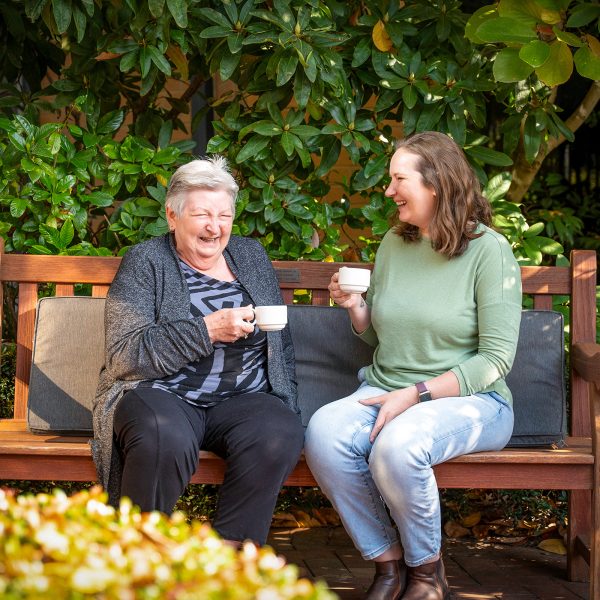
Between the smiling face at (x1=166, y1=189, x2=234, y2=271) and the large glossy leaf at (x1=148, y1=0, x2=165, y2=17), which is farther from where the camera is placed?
the large glossy leaf at (x1=148, y1=0, x2=165, y2=17)

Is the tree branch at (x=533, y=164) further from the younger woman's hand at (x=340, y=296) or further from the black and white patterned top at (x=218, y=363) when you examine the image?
the black and white patterned top at (x=218, y=363)

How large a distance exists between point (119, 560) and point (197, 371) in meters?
1.68

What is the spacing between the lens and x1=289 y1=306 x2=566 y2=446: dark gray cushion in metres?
3.41

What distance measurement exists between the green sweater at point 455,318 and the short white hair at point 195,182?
25.4 inches

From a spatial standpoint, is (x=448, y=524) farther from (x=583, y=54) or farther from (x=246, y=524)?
(x=583, y=54)

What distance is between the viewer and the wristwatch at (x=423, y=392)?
3.03 meters

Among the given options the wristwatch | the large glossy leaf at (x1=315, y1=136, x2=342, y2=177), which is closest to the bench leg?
the wristwatch

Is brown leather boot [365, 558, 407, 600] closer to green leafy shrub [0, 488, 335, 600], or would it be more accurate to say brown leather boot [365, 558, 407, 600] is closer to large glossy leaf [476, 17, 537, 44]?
green leafy shrub [0, 488, 335, 600]

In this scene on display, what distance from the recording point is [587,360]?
3.24m

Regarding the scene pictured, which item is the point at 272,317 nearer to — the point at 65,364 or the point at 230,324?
the point at 230,324

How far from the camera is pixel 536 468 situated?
10.2ft

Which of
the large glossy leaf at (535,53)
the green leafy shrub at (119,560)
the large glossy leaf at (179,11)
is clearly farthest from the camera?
the large glossy leaf at (179,11)

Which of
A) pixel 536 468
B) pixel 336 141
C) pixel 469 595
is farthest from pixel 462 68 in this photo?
pixel 469 595

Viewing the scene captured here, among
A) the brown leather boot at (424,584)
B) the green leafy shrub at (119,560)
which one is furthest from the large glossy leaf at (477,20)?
the green leafy shrub at (119,560)
